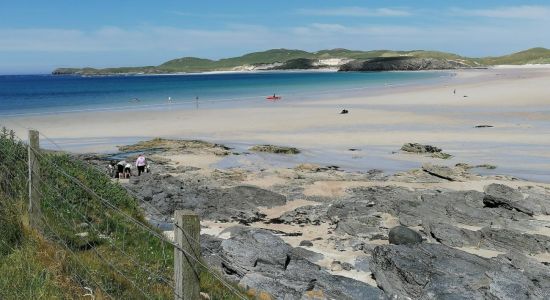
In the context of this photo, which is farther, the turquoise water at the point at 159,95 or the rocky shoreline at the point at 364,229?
the turquoise water at the point at 159,95

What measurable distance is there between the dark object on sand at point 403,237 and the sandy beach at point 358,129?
1131cm

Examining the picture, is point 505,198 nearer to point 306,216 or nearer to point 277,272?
point 306,216

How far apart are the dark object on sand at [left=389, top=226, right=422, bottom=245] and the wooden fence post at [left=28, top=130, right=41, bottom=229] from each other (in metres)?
8.48

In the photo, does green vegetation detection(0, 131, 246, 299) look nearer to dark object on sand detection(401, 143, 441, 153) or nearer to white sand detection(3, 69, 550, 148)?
dark object on sand detection(401, 143, 441, 153)

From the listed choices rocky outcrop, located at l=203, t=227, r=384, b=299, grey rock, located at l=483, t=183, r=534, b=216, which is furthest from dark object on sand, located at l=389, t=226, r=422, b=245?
grey rock, located at l=483, t=183, r=534, b=216

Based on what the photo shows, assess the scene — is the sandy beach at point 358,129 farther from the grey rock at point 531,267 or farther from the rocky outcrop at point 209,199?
the grey rock at point 531,267

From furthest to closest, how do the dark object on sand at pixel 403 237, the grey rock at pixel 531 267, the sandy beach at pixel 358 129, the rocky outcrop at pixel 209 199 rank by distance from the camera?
the sandy beach at pixel 358 129 → the rocky outcrop at pixel 209 199 → the dark object on sand at pixel 403 237 → the grey rock at pixel 531 267

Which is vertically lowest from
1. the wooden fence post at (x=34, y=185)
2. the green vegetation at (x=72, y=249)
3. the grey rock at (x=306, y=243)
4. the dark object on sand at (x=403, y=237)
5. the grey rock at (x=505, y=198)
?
the grey rock at (x=306, y=243)

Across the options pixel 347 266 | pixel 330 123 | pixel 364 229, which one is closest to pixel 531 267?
pixel 347 266

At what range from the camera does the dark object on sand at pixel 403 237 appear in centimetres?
1338

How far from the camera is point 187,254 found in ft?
15.8

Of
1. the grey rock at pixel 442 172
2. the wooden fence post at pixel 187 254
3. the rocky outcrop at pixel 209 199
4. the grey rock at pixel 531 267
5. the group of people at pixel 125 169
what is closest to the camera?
the wooden fence post at pixel 187 254

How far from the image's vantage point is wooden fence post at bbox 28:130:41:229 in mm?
8312

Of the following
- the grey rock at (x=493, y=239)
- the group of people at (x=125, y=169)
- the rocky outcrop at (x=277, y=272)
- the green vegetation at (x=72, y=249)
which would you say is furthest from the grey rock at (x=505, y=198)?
the group of people at (x=125, y=169)
